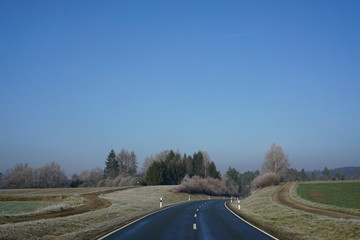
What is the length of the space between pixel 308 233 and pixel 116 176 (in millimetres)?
133689

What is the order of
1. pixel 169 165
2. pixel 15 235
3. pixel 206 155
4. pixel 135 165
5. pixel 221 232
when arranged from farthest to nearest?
1. pixel 135 165
2. pixel 206 155
3. pixel 169 165
4. pixel 221 232
5. pixel 15 235

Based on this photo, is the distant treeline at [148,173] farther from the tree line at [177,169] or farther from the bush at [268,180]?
the bush at [268,180]

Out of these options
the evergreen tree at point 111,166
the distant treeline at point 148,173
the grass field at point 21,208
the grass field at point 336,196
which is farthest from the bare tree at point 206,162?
the grass field at point 21,208

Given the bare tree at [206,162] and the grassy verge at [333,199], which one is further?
the bare tree at [206,162]

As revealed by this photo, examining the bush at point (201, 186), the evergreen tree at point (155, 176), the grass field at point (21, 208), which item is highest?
the evergreen tree at point (155, 176)

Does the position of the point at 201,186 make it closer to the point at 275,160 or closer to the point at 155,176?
the point at 155,176

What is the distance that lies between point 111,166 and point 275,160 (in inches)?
2920

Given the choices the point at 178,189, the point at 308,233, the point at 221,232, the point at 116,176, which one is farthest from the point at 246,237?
the point at 116,176

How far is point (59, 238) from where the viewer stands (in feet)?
46.1

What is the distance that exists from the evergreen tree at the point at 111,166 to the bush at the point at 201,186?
4907 cm

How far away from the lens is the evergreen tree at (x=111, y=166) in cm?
14588

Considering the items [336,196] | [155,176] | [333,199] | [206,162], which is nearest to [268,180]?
[336,196]

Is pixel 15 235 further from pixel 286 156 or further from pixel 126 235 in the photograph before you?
pixel 286 156

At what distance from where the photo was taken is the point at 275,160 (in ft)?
348
